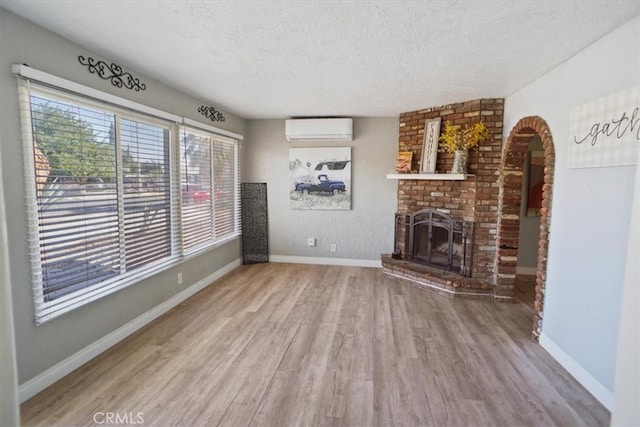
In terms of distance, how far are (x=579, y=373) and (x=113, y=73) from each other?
4.23 metres

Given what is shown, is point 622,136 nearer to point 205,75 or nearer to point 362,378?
point 362,378

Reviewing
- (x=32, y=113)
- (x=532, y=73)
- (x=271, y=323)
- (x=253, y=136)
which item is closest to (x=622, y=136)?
(x=532, y=73)

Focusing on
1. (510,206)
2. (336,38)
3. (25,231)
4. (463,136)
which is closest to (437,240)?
(510,206)

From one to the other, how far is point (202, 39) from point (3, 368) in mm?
2058

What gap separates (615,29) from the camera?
198 cm

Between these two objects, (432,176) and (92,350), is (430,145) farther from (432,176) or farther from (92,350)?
(92,350)

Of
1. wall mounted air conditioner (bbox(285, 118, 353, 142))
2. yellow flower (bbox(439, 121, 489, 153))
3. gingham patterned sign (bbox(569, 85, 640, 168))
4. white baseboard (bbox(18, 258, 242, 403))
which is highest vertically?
wall mounted air conditioner (bbox(285, 118, 353, 142))

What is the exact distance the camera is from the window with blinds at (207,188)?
3.71 meters

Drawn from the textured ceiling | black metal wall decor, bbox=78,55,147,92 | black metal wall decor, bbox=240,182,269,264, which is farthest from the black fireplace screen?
black metal wall decor, bbox=78,55,147,92

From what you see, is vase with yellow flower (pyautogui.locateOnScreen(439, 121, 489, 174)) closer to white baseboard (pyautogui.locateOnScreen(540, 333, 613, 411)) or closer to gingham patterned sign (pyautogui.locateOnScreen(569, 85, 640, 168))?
gingham patterned sign (pyautogui.locateOnScreen(569, 85, 640, 168))

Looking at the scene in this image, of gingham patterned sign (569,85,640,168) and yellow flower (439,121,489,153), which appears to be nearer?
gingham patterned sign (569,85,640,168)

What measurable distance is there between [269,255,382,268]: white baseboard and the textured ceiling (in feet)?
8.99

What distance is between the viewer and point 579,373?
2246 mm

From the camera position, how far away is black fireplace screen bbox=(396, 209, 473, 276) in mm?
4020
